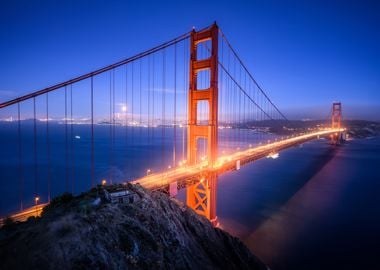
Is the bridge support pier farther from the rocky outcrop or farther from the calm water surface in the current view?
the rocky outcrop

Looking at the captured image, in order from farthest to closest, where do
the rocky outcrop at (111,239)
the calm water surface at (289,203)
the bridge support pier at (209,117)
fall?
the bridge support pier at (209,117), the calm water surface at (289,203), the rocky outcrop at (111,239)

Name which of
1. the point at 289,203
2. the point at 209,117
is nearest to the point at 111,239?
the point at 209,117

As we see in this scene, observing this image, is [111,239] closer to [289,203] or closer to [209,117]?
[209,117]

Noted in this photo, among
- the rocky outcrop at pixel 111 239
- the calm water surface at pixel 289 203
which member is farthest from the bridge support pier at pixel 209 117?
the rocky outcrop at pixel 111 239

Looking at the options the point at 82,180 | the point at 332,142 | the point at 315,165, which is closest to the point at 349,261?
the point at 82,180

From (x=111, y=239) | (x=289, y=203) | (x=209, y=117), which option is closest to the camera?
(x=111, y=239)

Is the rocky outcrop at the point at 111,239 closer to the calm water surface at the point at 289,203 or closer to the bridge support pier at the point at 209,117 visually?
the bridge support pier at the point at 209,117
